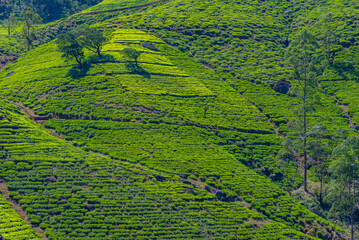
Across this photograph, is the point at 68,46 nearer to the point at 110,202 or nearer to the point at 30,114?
the point at 30,114

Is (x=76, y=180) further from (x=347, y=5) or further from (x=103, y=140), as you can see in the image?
(x=347, y=5)

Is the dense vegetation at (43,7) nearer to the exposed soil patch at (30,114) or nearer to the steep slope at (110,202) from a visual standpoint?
the exposed soil patch at (30,114)

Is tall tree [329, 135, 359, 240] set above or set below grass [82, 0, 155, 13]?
below

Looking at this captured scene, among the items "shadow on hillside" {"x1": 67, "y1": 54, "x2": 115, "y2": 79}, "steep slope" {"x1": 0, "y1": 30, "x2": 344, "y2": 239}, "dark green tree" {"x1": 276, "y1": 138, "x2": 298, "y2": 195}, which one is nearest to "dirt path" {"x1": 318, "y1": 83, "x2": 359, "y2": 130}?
"dark green tree" {"x1": 276, "y1": 138, "x2": 298, "y2": 195}

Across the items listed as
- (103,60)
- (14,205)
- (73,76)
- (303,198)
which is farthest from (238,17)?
(14,205)

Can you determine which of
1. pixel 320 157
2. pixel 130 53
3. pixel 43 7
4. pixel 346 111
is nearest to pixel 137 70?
pixel 130 53

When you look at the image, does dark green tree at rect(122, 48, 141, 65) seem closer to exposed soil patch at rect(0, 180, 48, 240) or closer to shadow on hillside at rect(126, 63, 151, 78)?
shadow on hillside at rect(126, 63, 151, 78)
